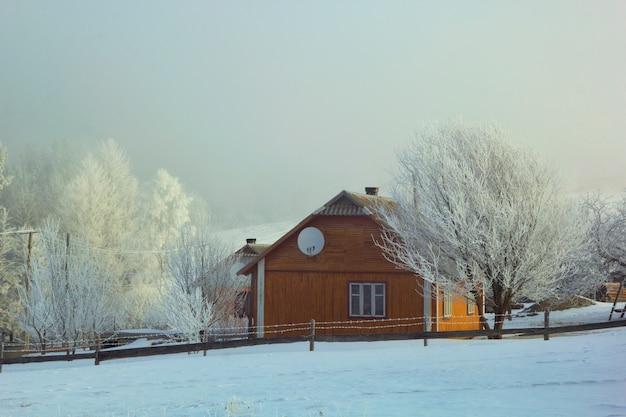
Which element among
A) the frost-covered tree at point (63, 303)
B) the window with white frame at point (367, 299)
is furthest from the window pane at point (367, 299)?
the frost-covered tree at point (63, 303)

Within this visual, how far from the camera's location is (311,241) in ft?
98.2

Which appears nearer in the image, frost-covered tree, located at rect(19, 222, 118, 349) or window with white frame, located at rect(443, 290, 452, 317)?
window with white frame, located at rect(443, 290, 452, 317)

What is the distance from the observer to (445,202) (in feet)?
83.4

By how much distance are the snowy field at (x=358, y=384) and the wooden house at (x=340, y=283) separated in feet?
13.6

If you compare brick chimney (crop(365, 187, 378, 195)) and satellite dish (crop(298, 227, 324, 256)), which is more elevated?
brick chimney (crop(365, 187, 378, 195))

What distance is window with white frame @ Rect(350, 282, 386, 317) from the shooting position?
95.1 feet

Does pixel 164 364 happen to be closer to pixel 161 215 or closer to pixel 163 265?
pixel 163 265

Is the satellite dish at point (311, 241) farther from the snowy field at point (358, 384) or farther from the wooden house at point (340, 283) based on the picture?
the snowy field at point (358, 384)

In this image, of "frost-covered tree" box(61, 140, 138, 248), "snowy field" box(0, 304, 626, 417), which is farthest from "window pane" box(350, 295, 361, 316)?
"frost-covered tree" box(61, 140, 138, 248)

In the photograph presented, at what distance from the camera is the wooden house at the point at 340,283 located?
28734 millimetres

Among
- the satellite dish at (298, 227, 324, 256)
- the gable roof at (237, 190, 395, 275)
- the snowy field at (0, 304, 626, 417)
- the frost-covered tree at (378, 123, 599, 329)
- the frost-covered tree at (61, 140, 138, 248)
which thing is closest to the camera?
the snowy field at (0, 304, 626, 417)

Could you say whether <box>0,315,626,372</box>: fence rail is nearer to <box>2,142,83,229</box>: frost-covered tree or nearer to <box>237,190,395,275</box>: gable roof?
<box>237,190,395,275</box>: gable roof

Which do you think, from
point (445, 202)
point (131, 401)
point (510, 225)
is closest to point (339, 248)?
point (445, 202)

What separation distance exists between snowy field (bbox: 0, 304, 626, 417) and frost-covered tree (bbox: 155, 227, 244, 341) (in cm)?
551
